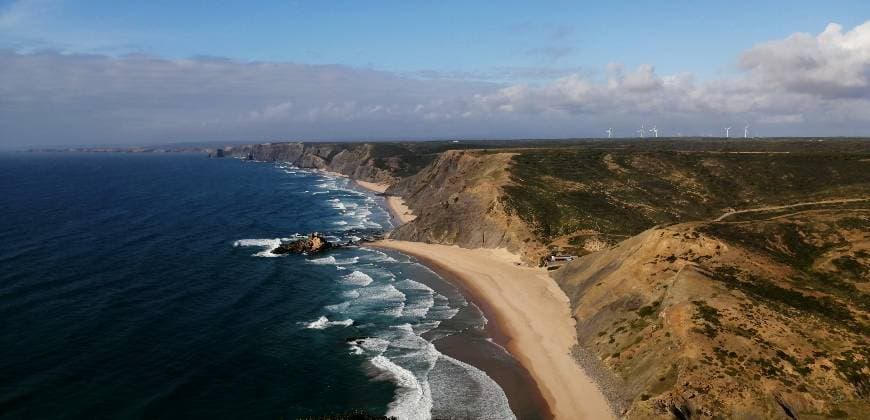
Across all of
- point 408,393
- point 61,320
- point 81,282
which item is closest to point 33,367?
point 61,320

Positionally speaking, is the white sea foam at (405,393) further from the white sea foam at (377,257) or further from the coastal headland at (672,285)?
the white sea foam at (377,257)

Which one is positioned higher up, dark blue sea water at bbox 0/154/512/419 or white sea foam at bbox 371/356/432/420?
dark blue sea water at bbox 0/154/512/419

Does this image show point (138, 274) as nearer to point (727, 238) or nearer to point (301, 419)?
point (301, 419)

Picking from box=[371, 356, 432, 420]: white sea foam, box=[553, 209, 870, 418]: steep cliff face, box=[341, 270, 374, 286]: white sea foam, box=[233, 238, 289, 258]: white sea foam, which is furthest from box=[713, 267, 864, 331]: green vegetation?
box=[233, 238, 289, 258]: white sea foam

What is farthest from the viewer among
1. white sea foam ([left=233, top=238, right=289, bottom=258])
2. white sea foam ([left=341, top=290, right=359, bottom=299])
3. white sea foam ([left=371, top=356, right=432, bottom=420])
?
white sea foam ([left=233, top=238, right=289, bottom=258])

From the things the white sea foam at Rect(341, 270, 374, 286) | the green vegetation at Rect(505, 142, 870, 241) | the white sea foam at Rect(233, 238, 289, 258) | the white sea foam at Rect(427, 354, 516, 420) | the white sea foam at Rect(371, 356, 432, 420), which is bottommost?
the white sea foam at Rect(427, 354, 516, 420)

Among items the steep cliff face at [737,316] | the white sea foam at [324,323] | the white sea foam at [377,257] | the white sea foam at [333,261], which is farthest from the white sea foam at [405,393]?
the white sea foam at [377,257]

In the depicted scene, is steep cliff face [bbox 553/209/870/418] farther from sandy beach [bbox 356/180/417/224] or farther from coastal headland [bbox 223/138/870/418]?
sandy beach [bbox 356/180/417/224]
